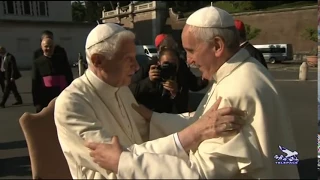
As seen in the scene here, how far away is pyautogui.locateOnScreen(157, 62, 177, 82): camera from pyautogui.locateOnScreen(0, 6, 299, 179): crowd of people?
1187 millimetres

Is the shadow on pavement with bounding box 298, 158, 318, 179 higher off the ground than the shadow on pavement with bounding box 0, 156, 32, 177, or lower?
higher

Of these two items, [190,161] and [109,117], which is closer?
[190,161]

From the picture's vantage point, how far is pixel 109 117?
5.33 feet

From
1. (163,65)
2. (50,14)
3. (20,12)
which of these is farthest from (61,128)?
(50,14)

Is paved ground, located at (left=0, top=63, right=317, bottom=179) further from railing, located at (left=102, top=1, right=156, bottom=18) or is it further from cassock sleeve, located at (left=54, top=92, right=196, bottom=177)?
railing, located at (left=102, top=1, right=156, bottom=18)

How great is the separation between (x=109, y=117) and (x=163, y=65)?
1369 mm

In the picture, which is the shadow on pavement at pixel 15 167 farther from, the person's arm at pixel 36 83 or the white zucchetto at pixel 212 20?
the white zucchetto at pixel 212 20

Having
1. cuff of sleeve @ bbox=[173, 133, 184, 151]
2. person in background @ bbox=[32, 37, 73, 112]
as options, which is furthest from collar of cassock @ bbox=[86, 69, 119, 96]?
person in background @ bbox=[32, 37, 73, 112]

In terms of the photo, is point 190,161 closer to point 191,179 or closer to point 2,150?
point 191,179

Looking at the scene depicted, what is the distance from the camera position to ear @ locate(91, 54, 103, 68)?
1.53 metres

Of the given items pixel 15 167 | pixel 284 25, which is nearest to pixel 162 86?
pixel 15 167

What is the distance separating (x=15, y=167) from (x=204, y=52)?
310 cm

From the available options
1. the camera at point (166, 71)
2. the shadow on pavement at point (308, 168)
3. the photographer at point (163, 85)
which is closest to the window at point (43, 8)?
the photographer at point (163, 85)

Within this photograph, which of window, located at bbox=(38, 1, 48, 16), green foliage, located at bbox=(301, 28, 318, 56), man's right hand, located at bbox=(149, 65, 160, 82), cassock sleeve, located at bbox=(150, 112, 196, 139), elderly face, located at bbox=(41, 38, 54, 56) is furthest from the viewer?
window, located at bbox=(38, 1, 48, 16)
